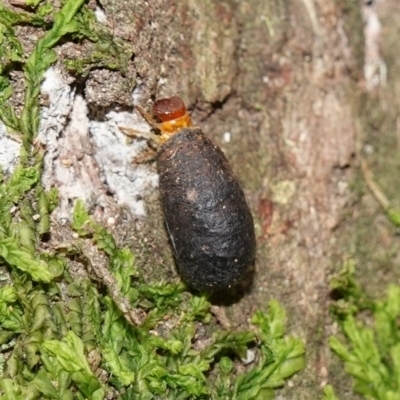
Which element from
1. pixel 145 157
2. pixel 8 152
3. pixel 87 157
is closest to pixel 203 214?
pixel 145 157

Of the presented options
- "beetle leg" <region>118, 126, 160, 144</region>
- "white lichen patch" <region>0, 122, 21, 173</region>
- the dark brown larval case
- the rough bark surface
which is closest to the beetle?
the dark brown larval case

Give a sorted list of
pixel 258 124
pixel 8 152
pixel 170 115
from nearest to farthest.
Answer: pixel 8 152 < pixel 170 115 < pixel 258 124

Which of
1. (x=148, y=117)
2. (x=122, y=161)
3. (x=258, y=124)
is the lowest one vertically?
(x=258, y=124)

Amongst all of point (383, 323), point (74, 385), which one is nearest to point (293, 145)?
point (383, 323)

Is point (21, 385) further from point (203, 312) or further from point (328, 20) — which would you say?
Answer: point (328, 20)

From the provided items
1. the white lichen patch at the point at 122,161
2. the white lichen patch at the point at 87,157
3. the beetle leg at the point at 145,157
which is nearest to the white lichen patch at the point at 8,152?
the white lichen patch at the point at 87,157

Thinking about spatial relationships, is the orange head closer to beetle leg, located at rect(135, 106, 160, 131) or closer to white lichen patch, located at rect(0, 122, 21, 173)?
beetle leg, located at rect(135, 106, 160, 131)

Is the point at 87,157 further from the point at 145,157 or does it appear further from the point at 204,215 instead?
the point at 204,215
